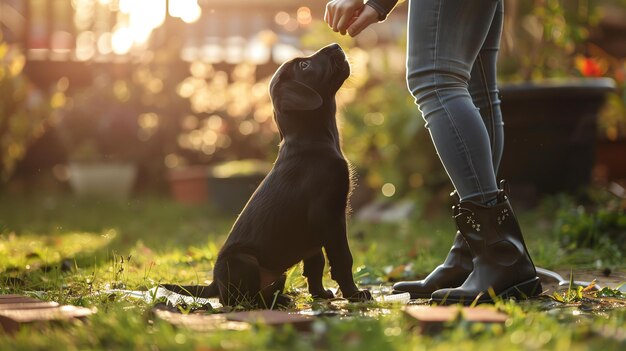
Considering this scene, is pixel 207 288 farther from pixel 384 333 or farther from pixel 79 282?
pixel 384 333

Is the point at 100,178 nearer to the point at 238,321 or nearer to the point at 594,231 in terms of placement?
the point at 594,231

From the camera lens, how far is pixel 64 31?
10461 millimetres

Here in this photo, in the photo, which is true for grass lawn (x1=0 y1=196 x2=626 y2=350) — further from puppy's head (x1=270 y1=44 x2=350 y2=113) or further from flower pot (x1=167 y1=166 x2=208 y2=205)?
flower pot (x1=167 y1=166 x2=208 y2=205)

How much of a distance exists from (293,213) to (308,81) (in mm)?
464

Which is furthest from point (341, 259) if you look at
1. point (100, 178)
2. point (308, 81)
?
point (100, 178)

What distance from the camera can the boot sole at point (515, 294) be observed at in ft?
8.52

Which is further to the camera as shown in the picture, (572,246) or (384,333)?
(572,246)

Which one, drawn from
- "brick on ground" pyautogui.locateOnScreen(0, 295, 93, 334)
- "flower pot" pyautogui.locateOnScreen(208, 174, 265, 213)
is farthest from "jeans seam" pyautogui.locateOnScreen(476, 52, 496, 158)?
"flower pot" pyautogui.locateOnScreen(208, 174, 265, 213)

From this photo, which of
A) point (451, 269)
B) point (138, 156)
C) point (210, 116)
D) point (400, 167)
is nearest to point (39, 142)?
point (138, 156)

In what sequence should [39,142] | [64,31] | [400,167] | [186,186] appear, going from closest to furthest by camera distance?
[400,167] → [186,186] → [39,142] → [64,31]

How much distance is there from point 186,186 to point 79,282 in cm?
543

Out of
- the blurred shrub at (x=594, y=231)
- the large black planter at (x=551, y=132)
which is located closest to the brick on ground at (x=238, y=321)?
the blurred shrub at (x=594, y=231)

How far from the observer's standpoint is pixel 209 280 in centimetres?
331

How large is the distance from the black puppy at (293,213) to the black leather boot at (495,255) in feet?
1.20
